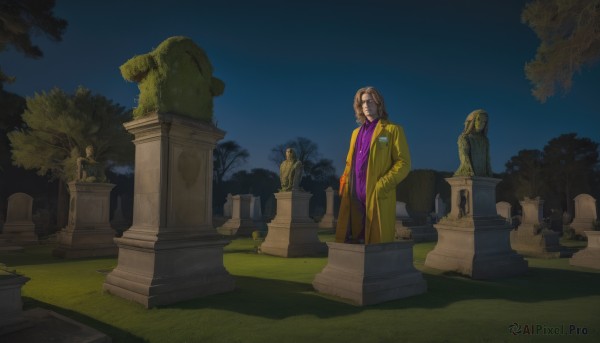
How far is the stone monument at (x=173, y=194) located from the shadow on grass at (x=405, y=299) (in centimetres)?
45

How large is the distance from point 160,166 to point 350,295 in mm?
3323

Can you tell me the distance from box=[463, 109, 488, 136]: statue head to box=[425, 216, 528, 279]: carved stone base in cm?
205

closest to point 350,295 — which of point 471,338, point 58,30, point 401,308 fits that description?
point 401,308

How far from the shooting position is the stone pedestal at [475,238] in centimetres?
757

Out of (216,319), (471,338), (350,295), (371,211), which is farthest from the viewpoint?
(371,211)

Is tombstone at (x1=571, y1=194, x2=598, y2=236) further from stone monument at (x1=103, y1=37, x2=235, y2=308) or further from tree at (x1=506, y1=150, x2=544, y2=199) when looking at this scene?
stone monument at (x1=103, y1=37, x2=235, y2=308)

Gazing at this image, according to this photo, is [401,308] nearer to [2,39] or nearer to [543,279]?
[543,279]

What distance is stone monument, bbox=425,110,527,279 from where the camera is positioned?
25.0 feet

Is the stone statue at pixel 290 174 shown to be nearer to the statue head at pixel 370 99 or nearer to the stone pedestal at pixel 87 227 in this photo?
the stone pedestal at pixel 87 227

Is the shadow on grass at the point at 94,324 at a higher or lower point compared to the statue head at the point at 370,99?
lower

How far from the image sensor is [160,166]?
5273 millimetres

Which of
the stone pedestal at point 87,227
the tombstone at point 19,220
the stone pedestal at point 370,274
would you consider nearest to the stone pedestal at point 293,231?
the stone pedestal at point 87,227

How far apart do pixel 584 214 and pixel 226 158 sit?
39309 mm

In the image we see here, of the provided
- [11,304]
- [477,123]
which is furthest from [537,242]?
[11,304]
